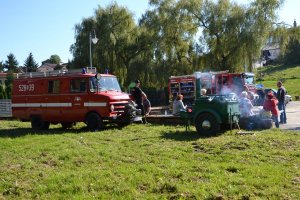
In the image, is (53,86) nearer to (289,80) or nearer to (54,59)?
(289,80)

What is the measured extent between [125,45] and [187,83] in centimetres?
1276

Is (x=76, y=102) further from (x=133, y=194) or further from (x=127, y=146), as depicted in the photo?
(x=133, y=194)

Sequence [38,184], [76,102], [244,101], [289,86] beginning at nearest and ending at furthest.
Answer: [38,184]
[244,101]
[76,102]
[289,86]

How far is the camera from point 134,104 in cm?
1741

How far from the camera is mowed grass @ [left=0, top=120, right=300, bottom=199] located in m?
7.19

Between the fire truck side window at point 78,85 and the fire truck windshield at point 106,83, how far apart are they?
0.40 meters

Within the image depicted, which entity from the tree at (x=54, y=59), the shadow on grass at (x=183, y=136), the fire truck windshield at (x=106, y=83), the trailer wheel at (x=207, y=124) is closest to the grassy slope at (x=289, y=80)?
the fire truck windshield at (x=106, y=83)

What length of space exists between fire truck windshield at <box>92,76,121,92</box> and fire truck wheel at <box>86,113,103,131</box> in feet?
3.44

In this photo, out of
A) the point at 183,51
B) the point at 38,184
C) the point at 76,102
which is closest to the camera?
the point at 38,184

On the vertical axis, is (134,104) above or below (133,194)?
above

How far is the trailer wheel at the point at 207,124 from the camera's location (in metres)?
13.1

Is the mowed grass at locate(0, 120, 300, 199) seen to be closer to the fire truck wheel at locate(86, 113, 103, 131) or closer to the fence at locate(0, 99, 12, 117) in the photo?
the fire truck wheel at locate(86, 113, 103, 131)

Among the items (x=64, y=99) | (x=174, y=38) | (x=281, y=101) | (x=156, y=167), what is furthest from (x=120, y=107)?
(x=174, y=38)

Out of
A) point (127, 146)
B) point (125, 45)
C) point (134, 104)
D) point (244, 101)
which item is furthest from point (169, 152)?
point (125, 45)
